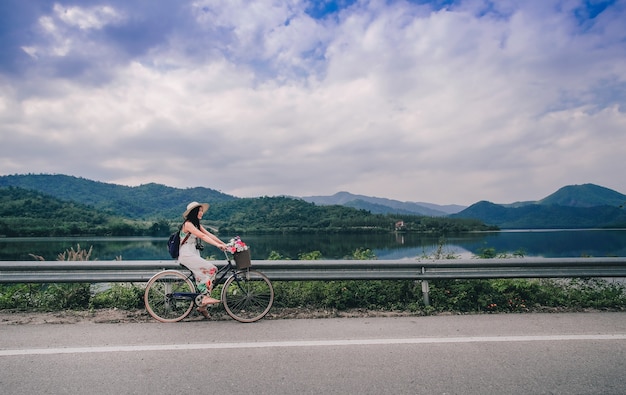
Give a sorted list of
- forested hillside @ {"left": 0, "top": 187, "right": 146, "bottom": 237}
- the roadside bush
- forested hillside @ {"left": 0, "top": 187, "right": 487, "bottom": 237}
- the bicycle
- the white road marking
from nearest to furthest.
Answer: the white road marking → the bicycle → the roadside bush → forested hillside @ {"left": 0, "top": 187, "right": 487, "bottom": 237} → forested hillside @ {"left": 0, "top": 187, "right": 146, "bottom": 237}

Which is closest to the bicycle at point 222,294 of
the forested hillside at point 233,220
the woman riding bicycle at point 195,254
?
the woman riding bicycle at point 195,254

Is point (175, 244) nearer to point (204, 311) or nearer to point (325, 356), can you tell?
point (204, 311)

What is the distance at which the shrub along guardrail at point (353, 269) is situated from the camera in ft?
19.1

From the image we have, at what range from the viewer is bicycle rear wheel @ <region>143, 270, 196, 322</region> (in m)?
5.57

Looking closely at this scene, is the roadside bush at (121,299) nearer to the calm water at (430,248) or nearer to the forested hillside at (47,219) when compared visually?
the calm water at (430,248)

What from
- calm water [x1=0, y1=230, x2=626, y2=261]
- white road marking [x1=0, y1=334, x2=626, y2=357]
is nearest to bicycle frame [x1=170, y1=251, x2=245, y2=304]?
calm water [x1=0, y1=230, x2=626, y2=261]

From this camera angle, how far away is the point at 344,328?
5.07 metres

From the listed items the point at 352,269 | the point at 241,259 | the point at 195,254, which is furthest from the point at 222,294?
the point at 352,269

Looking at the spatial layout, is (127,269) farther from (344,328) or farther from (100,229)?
(100,229)

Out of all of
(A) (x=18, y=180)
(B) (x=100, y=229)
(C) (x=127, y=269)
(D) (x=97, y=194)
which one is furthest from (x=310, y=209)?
(A) (x=18, y=180)

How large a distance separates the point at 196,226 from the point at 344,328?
2.65 m

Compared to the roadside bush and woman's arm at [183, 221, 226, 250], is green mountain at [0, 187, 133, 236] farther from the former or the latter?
woman's arm at [183, 221, 226, 250]

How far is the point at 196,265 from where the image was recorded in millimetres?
5629

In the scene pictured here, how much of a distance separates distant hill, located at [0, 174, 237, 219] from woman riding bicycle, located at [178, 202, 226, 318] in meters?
133
